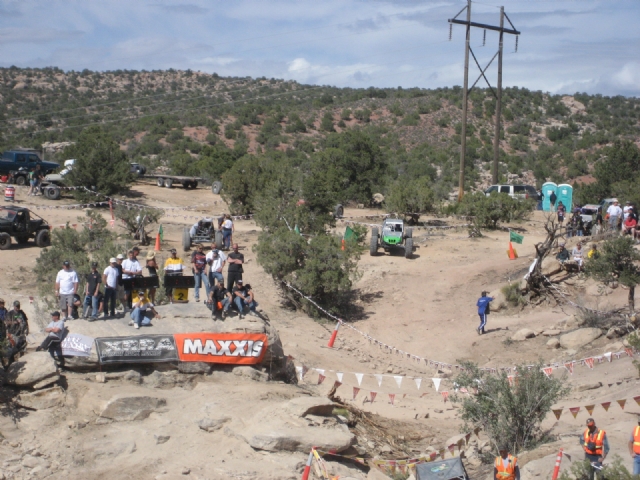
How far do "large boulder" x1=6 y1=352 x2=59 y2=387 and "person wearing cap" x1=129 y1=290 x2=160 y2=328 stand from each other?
164 centimetres

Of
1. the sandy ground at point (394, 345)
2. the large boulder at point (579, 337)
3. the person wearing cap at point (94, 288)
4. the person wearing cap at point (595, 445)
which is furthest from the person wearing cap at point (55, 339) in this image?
the large boulder at point (579, 337)

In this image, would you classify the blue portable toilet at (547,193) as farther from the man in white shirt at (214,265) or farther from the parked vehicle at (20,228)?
the man in white shirt at (214,265)

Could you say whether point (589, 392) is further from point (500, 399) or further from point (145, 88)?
point (145, 88)

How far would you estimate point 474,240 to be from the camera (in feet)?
97.6

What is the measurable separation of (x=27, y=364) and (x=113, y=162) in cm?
2561

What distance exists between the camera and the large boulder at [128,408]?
1152cm

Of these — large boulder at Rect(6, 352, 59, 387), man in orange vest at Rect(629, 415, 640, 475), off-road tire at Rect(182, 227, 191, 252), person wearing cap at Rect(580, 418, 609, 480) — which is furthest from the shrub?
off-road tire at Rect(182, 227, 191, 252)

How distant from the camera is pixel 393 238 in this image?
26.6 meters

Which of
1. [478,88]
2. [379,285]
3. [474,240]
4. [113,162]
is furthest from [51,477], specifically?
[478,88]

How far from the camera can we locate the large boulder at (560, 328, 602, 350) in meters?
18.2

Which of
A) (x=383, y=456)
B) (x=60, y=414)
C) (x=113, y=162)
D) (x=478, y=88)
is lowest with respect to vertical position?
(x=383, y=456)

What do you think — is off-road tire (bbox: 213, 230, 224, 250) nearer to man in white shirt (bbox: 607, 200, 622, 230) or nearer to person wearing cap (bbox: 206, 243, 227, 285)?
person wearing cap (bbox: 206, 243, 227, 285)

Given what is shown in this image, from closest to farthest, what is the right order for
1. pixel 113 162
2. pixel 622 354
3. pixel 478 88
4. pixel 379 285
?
pixel 622 354
pixel 379 285
pixel 113 162
pixel 478 88

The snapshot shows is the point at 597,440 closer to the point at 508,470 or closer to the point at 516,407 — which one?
the point at 508,470
